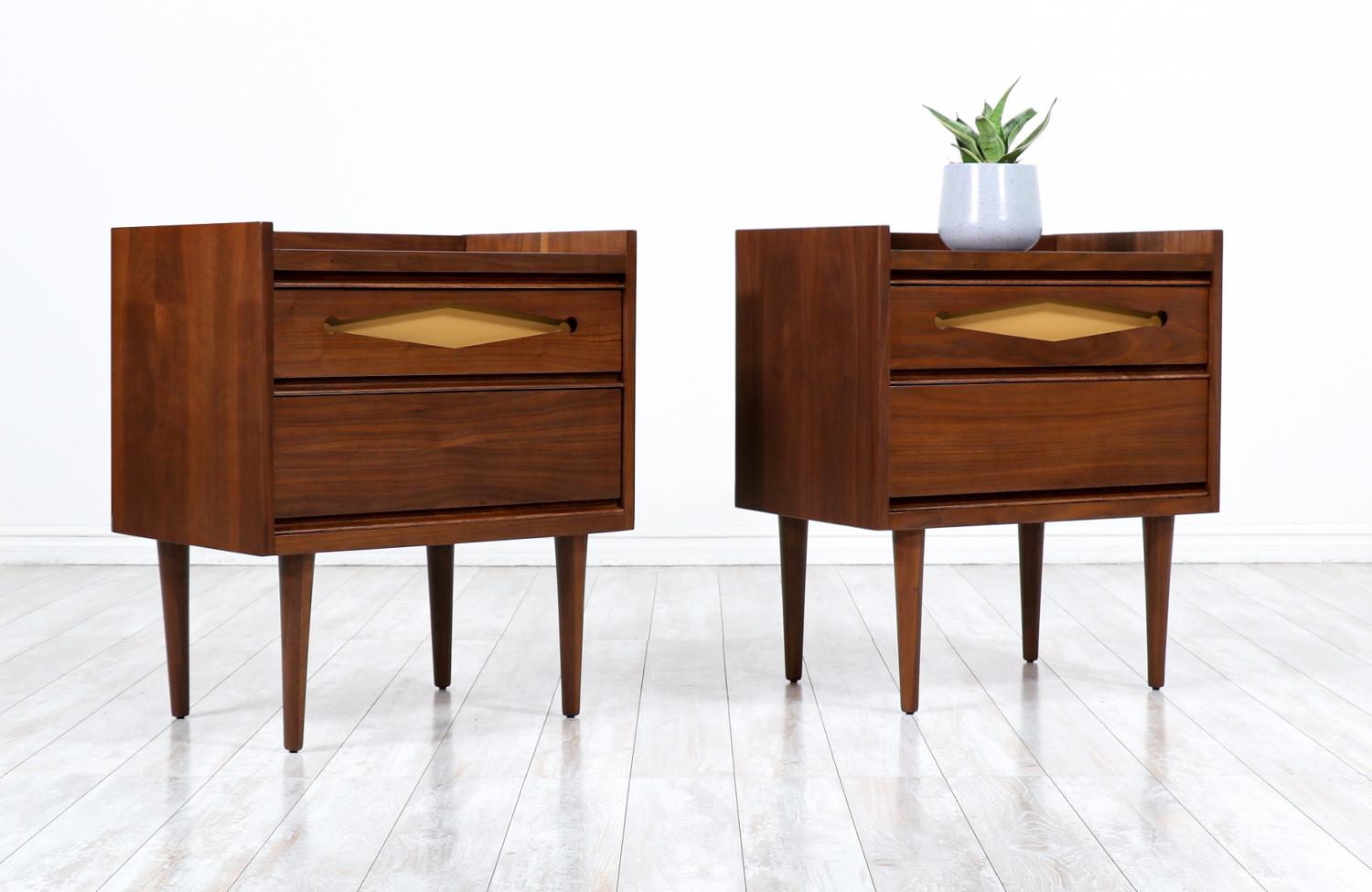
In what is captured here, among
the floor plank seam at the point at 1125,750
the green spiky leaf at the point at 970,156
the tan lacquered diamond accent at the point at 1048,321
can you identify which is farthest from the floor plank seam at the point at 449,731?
the green spiky leaf at the point at 970,156

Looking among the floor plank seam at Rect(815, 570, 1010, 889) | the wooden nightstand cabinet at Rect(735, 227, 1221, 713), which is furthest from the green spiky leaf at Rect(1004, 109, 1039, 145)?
the floor plank seam at Rect(815, 570, 1010, 889)

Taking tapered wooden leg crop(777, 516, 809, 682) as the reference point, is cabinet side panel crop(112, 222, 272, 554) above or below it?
above

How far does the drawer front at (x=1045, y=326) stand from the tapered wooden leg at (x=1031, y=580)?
37 cm

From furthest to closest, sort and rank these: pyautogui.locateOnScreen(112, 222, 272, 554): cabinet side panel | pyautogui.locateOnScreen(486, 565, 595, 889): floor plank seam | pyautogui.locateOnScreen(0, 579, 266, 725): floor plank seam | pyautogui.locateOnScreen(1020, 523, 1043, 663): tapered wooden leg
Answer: pyautogui.locateOnScreen(1020, 523, 1043, 663): tapered wooden leg
pyautogui.locateOnScreen(0, 579, 266, 725): floor plank seam
pyautogui.locateOnScreen(112, 222, 272, 554): cabinet side panel
pyautogui.locateOnScreen(486, 565, 595, 889): floor plank seam

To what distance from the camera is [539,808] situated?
1.62 m

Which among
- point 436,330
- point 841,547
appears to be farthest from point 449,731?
point 841,547

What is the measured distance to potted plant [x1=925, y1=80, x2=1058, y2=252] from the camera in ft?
6.92

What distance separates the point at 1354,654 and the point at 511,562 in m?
1.69

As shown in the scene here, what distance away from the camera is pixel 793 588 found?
221 cm

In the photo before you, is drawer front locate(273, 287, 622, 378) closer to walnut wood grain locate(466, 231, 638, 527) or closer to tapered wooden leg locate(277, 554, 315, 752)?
walnut wood grain locate(466, 231, 638, 527)

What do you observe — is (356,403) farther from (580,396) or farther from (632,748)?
(632,748)

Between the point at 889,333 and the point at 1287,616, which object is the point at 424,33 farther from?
the point at 1287,616

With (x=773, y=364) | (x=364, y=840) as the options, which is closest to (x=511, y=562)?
(x=773, y=364)

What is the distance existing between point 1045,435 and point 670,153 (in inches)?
57.6
